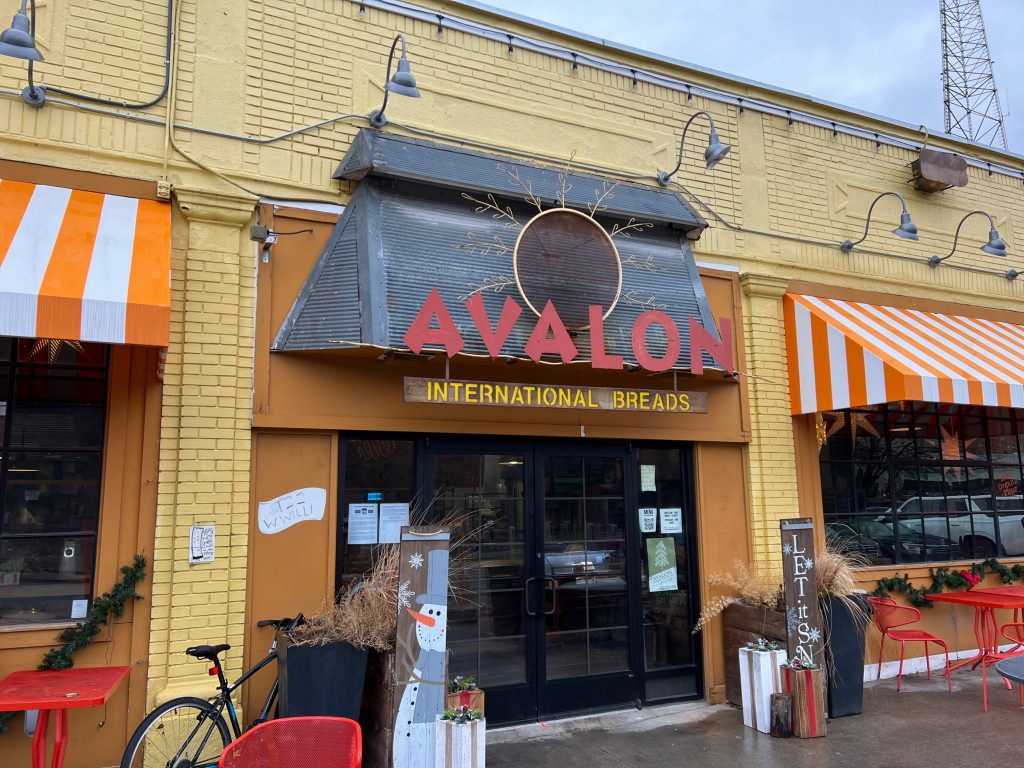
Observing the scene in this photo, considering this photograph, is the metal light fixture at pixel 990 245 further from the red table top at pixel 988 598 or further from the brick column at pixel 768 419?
the red table top at pixel 988 598

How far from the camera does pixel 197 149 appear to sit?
589 cm

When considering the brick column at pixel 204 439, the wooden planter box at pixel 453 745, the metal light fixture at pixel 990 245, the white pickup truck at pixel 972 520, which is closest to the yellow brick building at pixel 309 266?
the brick column at pixel 204 439

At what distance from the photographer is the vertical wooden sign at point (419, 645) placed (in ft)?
15.6

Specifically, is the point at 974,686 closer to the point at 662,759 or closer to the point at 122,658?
the point at 662,759

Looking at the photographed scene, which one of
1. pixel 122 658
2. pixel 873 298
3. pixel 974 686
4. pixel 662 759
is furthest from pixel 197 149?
pixel 974 686

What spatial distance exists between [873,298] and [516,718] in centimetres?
619

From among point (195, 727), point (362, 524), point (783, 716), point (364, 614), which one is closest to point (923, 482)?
point (783, 716)

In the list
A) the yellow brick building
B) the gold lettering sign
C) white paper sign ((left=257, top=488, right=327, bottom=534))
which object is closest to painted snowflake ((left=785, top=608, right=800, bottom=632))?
the yellow brick building

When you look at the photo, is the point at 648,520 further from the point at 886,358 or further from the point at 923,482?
the point at 923,482

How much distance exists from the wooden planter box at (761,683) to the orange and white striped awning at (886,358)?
100 inches

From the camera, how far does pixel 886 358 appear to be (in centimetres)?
701

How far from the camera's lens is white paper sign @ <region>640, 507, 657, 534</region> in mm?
7172

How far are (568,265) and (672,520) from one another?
2.70m

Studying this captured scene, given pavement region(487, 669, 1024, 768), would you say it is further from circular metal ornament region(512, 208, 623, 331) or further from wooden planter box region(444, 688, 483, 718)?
circular metal ornament region(512, 208, 623, 331)
